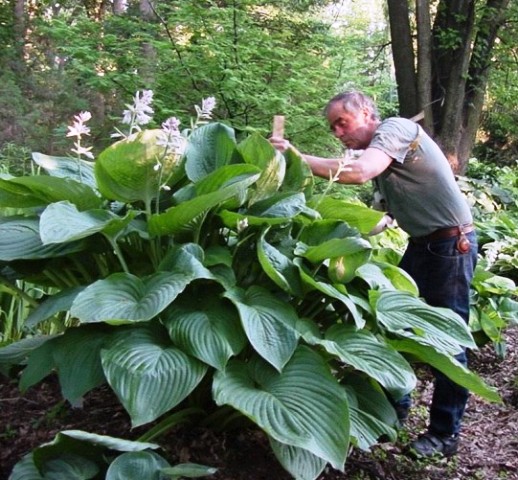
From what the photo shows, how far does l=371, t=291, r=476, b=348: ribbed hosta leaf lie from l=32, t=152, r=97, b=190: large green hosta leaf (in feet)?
3.88

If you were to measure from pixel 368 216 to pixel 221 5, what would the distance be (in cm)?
426

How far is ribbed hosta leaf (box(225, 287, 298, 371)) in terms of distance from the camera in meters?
1.84

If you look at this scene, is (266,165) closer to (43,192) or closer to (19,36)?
(43,192)

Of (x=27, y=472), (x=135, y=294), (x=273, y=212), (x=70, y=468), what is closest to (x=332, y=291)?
(x=273, y=212)

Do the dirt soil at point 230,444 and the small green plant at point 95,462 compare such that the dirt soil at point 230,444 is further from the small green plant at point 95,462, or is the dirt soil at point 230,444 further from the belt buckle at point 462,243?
the belt buckle at point 462,243

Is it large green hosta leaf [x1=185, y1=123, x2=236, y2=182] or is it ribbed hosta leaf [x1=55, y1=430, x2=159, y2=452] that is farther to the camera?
large green hosta leaf [x1=185, y1=123, x2=236, y2=182]

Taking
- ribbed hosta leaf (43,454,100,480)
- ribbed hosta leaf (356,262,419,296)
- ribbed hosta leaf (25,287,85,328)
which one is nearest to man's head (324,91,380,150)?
ribbed hosta leaf (356,262,419,296)

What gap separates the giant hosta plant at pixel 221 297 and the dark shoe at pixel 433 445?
1.36 ft

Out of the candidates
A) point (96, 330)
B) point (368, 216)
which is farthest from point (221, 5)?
point (96, 330)

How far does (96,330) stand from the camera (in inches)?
77.8

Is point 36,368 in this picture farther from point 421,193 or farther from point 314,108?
point 314,108

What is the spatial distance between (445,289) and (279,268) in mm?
1026

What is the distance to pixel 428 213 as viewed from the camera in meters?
2.82

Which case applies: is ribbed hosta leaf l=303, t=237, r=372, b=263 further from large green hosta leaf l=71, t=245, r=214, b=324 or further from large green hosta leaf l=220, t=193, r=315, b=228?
large green hosta leaf l=71, t=245, r=214, b=324
